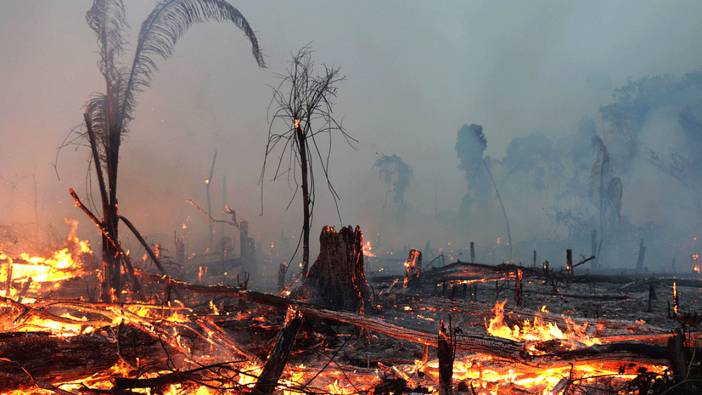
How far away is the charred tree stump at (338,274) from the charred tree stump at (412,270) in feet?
19.5

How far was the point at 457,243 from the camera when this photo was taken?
313 ft

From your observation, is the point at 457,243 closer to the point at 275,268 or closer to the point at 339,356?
the point at 275,268

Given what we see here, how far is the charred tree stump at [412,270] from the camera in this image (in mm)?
17447

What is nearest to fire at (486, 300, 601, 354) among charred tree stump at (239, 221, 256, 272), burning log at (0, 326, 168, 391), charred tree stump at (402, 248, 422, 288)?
burning log at (0, 326, 168, 391)

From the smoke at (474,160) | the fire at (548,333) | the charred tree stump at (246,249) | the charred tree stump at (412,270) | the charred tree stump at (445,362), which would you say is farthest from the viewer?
the smoke at (474,160)

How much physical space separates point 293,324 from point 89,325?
11.2ft

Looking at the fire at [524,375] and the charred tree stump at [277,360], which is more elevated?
the charred tree stump at [277,360]

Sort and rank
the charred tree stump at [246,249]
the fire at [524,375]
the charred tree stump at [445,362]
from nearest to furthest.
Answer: the charred tree stump at [445,362] → the fire at [524,375] → the charred tree stump at [246,249]

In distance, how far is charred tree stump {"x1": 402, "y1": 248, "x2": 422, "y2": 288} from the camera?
17.4 meters

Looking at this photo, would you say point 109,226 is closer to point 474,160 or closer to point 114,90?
point 114,90

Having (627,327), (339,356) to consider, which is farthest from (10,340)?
A: (627,327)

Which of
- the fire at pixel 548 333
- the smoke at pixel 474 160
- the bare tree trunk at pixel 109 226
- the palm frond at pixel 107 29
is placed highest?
the smoke at pixel 474 160

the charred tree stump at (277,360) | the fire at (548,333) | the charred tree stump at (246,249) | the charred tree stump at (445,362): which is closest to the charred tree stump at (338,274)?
the fire at (548,333)

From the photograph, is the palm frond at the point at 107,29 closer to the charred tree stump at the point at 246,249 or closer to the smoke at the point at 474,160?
the charred tree stump at the point at 246,249
